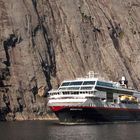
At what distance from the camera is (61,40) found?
117 metres

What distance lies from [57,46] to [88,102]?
130 ft

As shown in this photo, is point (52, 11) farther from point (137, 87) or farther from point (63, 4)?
point (137, 87)

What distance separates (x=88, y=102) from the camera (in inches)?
3071

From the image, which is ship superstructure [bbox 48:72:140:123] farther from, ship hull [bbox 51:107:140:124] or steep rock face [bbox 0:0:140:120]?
steep rock face [bbox 0:0:140:120]

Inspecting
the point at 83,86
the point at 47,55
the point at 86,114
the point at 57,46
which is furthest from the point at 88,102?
the point at 57,46

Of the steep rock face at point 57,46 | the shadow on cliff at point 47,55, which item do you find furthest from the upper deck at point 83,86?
the shadow on cliff at point 47,55

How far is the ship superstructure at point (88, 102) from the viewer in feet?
254

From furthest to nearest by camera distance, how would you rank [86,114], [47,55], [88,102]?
[47,55] < [88,102] < [86,114]

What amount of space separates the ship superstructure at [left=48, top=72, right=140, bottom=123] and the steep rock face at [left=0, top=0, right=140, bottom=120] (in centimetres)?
1811

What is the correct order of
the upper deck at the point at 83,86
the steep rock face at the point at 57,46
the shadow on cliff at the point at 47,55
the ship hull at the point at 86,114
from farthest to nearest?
1. the shadow on cliff at the point at 47,55
2. the steep rock face at the point at 57,46
3. the upper deck at the point at 83,86
4. the ship hull at the point at 86,114

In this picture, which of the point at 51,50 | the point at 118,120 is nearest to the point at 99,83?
the point at 118,120

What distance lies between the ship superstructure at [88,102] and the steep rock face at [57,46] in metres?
18.1

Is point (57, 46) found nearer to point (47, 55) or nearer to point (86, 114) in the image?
point (47, 55)

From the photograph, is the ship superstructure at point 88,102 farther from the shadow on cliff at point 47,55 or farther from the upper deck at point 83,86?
the shadow on cliff at point 47,55
